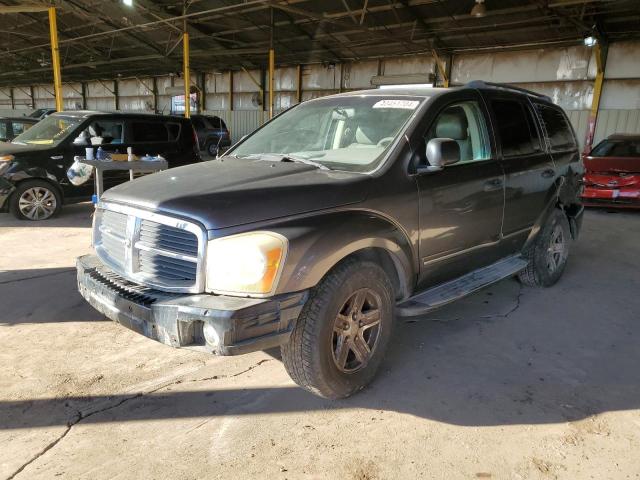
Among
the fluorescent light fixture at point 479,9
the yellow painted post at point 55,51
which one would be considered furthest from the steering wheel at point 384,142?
the yellow painted post at point 55,51

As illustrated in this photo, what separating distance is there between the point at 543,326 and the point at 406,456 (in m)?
2.15

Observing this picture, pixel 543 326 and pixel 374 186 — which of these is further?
pixel 543 326

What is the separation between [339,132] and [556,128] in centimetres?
261

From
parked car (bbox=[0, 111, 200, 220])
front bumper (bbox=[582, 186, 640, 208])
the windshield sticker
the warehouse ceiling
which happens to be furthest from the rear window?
parked car (bbox=[0, 111, 200, 220])

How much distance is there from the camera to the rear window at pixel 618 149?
9.70 m

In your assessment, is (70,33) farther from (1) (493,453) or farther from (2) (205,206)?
(1) (493,453)

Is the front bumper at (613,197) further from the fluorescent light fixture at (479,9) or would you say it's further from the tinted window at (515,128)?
the tinted window at (515,128)

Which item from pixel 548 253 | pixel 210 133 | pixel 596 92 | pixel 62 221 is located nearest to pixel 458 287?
pixel 548 253

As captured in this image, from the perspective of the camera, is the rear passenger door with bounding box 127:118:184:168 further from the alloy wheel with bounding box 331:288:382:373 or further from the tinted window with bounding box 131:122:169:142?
the alloy wheel with bounding box 331:288:382:373

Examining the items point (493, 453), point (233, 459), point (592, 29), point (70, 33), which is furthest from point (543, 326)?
point (70, 33)

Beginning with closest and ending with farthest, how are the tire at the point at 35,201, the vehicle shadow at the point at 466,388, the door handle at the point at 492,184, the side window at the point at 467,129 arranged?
the vehicle shadow at the point at 466,388
the side window at the point at 467,129
the door handle at the point at 492,184
the tire at the point at 35,201

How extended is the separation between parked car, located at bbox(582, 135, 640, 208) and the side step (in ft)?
20.2

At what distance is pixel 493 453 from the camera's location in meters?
2.38

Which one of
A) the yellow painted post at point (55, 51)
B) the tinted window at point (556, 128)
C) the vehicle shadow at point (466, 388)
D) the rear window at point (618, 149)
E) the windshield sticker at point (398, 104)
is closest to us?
the vehicle shadow at point (466, 388)
